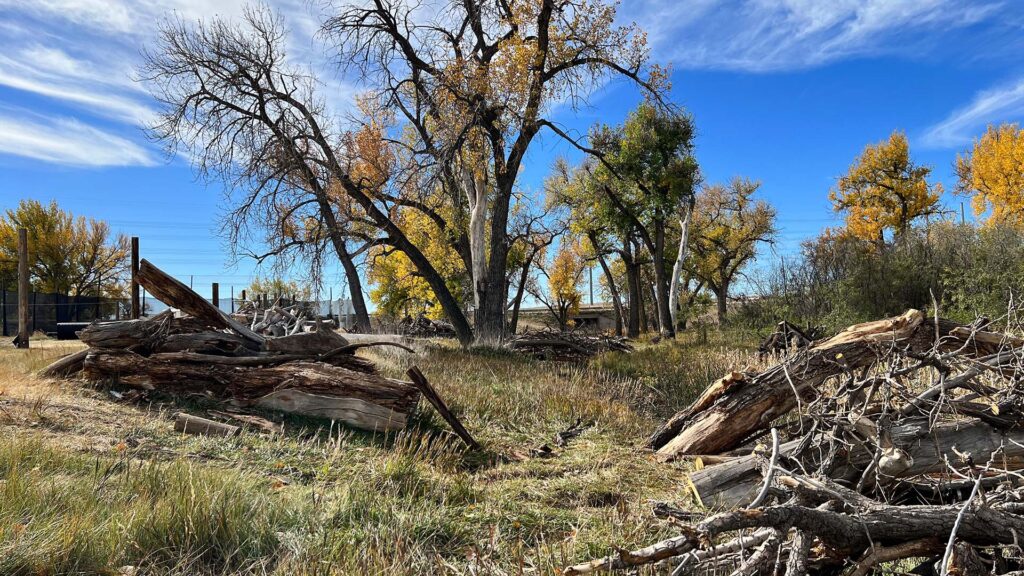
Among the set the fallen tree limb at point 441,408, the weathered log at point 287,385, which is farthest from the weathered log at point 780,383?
the weathered log at point 287,385

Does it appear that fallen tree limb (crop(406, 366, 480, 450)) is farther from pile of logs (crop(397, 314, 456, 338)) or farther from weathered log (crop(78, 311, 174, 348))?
pile of logs (crop(397, 314, 456, 338))

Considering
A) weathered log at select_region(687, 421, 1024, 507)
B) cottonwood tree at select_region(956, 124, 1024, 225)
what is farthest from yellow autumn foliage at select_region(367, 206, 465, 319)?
cottonwood tree at select_region(956, 124, 1024, 225)

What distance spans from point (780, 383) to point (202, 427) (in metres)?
5.56

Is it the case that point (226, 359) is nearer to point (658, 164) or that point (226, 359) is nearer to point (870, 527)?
point (870, 527)

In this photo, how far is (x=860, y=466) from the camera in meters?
4.16

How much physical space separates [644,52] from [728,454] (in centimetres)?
1358

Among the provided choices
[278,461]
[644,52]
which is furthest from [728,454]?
[644,52]

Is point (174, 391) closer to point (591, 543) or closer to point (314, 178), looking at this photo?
point (591, 543)

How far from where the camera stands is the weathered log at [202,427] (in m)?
5.52

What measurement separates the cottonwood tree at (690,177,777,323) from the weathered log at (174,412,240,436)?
35.7 metres

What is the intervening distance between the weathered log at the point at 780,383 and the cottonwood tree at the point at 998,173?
2967 cm

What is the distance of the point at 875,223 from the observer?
Answer: 36.8 metres

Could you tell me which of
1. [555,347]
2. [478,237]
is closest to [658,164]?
[478,237]

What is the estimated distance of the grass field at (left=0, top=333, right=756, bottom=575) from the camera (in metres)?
2.95
